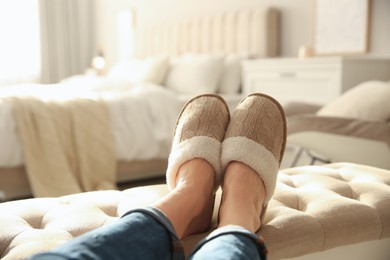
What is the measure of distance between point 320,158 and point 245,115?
49.9 inches

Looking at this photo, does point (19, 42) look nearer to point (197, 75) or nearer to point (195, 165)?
point (197, 75)

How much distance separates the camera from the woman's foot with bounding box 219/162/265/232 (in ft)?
3.05

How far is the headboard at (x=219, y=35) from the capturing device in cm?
375

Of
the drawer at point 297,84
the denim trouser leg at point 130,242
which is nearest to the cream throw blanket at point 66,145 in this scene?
the drawer at point 297,84

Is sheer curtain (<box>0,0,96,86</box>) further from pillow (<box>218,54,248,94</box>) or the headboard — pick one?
pillow (<box>218,54,248,94</box>)

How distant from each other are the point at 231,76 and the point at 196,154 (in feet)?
8.66

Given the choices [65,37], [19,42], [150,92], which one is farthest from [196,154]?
[65,37]

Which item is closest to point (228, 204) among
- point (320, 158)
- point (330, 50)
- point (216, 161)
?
point (216, 161)

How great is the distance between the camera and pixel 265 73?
133 inches

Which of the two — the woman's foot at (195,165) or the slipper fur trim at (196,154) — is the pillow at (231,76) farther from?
the slipper fur trim at (196,154)

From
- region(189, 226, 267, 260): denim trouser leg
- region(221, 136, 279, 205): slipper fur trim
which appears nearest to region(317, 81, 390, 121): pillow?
region(221, 136, 279, 205): slipper fur trim

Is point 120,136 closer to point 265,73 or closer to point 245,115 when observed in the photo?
point 265,73

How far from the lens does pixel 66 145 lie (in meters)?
2.75

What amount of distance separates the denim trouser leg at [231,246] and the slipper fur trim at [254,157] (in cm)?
29
